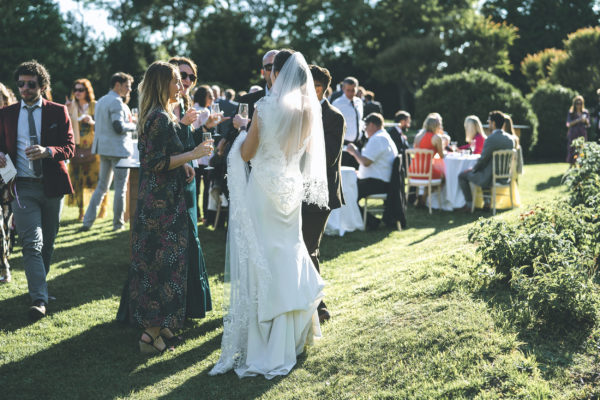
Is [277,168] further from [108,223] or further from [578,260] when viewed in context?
[108,223]

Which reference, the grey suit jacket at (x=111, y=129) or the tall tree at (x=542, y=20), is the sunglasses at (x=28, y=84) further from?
the tall tree at (x=542, y=20)

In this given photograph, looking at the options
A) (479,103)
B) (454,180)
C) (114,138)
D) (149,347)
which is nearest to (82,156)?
(114,138)

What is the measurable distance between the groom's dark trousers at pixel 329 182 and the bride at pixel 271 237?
619 mm

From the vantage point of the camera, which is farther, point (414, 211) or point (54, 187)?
point (414, 211)

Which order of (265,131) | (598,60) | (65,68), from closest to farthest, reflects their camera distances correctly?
1. (265,131)
2. (65,68)
3. (598,60)

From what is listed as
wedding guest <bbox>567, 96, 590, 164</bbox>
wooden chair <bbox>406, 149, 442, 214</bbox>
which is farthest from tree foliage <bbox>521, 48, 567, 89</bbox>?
wooden chair <bbox>406, 149, 442, 214</bbox>

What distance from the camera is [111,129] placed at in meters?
8.70

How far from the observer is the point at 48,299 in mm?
5746

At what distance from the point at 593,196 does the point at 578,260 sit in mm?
1698

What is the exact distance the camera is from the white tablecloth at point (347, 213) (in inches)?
355

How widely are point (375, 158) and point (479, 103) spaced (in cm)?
1221

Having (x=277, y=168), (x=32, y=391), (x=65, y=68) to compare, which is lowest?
(x=32, y=391)

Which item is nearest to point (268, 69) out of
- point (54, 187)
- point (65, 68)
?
point (54, 187)

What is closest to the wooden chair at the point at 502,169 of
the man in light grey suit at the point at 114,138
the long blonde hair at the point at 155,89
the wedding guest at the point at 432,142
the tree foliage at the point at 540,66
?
the wedding guest at the point at 432,142
